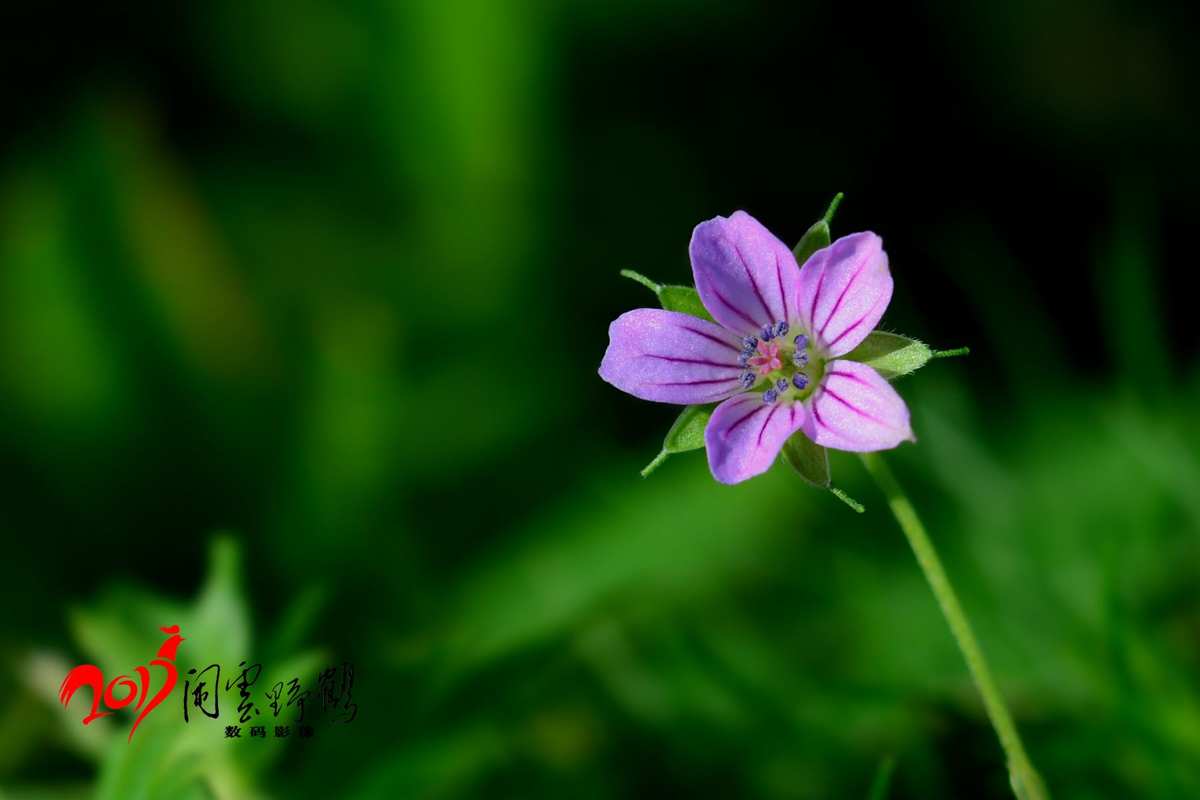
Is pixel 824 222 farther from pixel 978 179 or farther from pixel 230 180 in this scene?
pixel 230 180

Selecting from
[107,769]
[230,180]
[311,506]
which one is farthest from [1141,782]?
[230,180]

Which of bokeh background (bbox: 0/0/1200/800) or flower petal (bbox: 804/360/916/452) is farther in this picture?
bokeh background (bbox: 0/0/1200/800)

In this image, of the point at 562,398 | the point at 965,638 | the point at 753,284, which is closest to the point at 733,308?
the point at 753,284

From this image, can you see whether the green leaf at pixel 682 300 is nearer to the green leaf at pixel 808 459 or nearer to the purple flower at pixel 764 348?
the purple flower at pixel 764 348

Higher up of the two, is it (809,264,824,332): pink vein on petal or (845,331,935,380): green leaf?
(809,264,824,332): pink vein on petal
